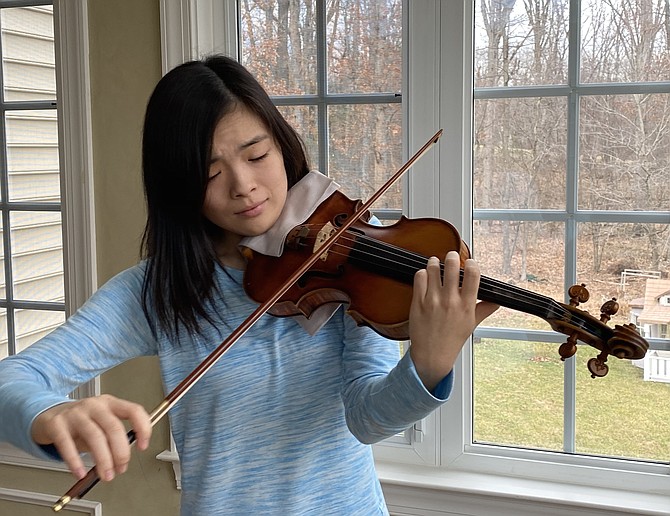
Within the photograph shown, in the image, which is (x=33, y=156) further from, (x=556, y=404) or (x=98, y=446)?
(x=98, y=446)

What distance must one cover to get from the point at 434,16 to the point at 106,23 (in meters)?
0.81

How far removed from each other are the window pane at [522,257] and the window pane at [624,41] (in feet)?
1.11

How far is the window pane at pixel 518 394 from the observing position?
176cm

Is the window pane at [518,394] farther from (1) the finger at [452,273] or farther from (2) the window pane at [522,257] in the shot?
(1) the finger at [452,273]

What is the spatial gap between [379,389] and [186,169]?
0.39 meters

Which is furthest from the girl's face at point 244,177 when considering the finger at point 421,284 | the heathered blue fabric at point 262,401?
the finger at point 421,284

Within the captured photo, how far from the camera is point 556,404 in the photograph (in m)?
1.76

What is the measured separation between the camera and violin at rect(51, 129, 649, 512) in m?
1.04

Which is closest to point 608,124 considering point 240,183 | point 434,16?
point 434,16

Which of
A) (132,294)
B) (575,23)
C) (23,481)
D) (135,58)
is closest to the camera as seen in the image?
(132,294)

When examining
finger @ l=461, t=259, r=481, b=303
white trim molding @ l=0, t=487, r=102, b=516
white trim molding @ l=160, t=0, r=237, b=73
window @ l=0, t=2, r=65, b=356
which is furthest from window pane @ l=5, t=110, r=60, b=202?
finger @ l=461, t=259, r=481, b=303

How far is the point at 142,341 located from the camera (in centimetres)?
117

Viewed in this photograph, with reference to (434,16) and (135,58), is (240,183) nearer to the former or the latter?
(434,16)

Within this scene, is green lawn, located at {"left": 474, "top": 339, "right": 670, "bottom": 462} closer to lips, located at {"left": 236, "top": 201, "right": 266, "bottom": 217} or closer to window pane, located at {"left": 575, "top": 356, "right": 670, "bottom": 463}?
window pane, located at {"left": 575, "top": 356, "right": 670, "bottom": 463}
